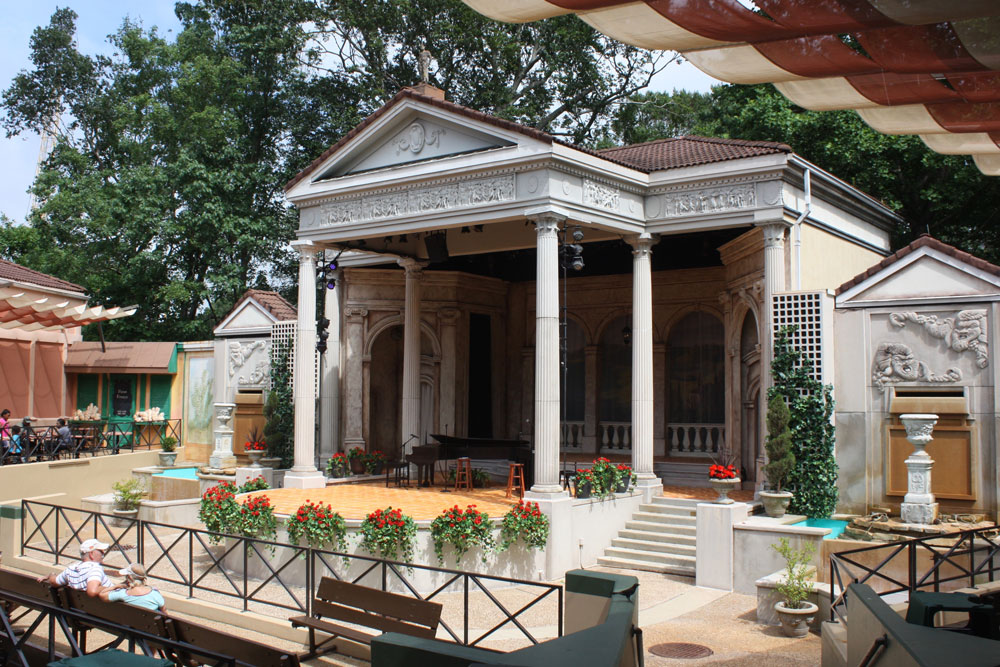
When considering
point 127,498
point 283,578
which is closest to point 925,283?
point 283,578

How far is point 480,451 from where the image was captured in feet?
57.2

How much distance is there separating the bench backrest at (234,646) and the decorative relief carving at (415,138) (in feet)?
36.8

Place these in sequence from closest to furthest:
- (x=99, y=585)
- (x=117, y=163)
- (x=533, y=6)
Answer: (x=533, y=6)
(x=99, y=585)
(x=117, y=163)

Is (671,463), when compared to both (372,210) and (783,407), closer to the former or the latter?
(783,407)

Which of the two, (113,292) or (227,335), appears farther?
(113,292)

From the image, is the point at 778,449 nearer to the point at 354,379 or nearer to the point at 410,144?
the point at 410,144

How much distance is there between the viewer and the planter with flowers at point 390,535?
12898 millimetres

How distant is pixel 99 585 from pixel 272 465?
11479 millimetres

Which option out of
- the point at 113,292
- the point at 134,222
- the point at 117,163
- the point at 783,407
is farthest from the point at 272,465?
the point at 117,163

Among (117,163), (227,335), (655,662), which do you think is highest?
(117,163)

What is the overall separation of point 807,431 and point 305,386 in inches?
393

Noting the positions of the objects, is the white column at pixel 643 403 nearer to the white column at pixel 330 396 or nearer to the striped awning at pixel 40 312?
the white column at pixel 330 396

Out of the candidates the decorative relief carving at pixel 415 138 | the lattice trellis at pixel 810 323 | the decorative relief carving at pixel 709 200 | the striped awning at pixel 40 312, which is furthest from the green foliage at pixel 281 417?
the lattice trellis at pixel 810 323

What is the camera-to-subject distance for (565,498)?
1439cm
